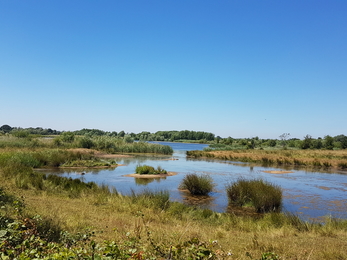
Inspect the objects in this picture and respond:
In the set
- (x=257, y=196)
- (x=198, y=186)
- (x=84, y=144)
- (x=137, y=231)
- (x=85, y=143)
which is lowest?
(x=198, y=186)

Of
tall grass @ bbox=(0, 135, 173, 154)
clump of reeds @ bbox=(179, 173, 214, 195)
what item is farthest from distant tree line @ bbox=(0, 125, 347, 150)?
clump of reeds @ bbox=(179, 173, 214, 195)

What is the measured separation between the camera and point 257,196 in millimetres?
12961

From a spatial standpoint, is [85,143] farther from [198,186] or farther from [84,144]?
[198,186]

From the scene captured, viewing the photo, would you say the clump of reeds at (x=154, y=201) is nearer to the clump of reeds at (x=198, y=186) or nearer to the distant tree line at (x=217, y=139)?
the clump of reeds at (x=198, y=186)

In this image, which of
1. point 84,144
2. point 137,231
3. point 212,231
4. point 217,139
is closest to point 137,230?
point 137,231

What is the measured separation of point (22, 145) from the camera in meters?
37.6

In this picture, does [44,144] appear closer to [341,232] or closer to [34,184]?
[34,184]

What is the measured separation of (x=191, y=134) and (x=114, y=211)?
170 meters

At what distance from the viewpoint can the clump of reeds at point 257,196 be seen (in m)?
12.9

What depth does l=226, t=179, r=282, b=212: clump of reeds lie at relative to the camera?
507 inches

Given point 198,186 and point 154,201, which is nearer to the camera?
point 154,201

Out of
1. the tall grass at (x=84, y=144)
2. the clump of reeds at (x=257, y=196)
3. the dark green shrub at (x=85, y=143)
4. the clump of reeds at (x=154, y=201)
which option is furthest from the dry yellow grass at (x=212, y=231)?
the dark green shrub at (x=85, y=143)

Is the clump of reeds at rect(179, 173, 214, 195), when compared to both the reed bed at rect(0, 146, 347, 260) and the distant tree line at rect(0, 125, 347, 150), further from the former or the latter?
the distant tree line at rect(0, 125, 347, 150)

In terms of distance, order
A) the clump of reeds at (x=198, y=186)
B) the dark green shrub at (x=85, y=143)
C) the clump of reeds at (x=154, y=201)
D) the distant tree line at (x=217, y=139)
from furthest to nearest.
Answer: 1. the distant tree line at (x=217, y=139)
2. the dark green shrub at (x=85, y=143)
3. the clump of reeds at (x=198, y=186)
4. the clump of reeds at (x=154, y=201)
